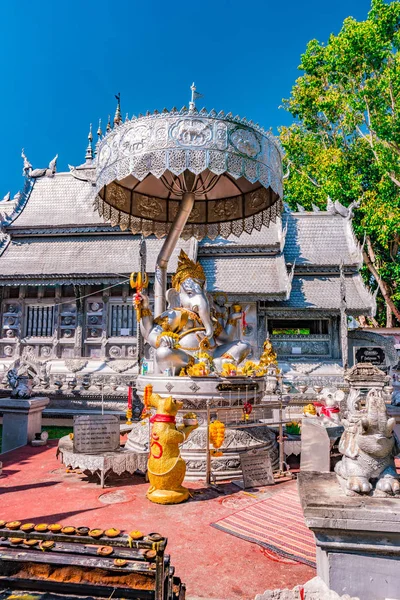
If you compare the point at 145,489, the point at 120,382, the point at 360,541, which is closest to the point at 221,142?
the point at 145,489

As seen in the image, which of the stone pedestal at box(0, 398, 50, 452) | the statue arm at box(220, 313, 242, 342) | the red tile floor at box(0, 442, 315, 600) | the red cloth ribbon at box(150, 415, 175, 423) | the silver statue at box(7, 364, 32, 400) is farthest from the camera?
the silver statue at box(7, 364, 32, 400)

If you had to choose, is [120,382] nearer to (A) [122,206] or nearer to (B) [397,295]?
(A) [122,206]

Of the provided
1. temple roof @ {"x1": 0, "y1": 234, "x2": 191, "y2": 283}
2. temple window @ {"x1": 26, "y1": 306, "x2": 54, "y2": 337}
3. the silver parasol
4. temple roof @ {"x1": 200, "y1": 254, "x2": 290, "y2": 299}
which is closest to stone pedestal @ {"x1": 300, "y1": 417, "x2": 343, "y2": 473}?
the silver parasol

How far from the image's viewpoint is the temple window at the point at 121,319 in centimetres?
1892

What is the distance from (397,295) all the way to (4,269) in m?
21.6

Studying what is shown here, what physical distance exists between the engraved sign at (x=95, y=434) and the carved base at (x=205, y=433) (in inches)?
23.6

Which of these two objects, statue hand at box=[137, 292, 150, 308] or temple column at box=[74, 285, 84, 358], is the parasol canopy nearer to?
statue hand at box=[137, 292, 150, 308]

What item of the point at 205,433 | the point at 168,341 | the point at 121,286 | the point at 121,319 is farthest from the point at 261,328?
the point at 205,433

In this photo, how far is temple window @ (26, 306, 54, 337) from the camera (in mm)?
19516

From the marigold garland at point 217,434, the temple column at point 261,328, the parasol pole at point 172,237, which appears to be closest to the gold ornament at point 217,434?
the marigold garland at point 217,434

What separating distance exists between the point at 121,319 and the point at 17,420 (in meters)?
9.91

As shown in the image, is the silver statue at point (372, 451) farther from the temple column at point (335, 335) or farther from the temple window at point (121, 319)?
the temple window at point (121, 319)

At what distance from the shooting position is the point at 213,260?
19844mm

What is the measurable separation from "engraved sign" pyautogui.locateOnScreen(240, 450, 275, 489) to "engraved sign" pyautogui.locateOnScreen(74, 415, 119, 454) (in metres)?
2.23
